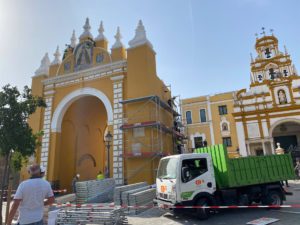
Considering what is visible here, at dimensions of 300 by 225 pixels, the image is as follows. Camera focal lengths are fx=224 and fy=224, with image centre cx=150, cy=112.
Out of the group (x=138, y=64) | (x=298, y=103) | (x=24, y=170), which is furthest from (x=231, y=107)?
(x=24, y=170)

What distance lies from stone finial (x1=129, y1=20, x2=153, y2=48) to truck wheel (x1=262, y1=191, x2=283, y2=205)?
12.7 metres

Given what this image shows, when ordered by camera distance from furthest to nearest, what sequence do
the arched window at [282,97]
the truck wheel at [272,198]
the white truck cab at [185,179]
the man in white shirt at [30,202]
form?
the arched window at [282,97]
the truck wheel at [272,198]
the white truck cab at [185,179]
the man in white shirt at [30,202]

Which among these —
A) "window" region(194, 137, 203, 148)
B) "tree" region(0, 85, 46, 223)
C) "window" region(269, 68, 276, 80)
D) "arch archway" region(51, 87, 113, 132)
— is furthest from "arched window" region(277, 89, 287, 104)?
"tree" region(0, 85, 46, 223)

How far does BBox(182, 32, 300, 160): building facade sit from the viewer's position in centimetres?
2881

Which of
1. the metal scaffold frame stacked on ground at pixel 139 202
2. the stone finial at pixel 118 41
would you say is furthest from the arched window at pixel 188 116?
the metal scaffold frame stacked on ground at pixel 139 202

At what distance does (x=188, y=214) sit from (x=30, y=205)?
21.6 ft

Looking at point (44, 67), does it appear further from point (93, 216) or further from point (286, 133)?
point (286, 133)

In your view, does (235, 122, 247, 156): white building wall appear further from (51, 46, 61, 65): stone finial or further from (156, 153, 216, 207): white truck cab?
(51, 46, 61, 65): stone finial

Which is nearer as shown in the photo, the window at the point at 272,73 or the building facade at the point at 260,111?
the building facade at the point at 260,111

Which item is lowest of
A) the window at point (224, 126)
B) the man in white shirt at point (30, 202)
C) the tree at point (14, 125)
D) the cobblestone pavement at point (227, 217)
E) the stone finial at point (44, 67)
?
the cobblestone pavement at point (227, 217)

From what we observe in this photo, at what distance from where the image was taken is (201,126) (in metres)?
33.8

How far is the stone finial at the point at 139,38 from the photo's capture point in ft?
55.7

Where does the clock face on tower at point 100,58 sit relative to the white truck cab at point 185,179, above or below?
above

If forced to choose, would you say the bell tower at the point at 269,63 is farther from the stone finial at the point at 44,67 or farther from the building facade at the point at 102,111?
the stone finial at the point at 44,67
